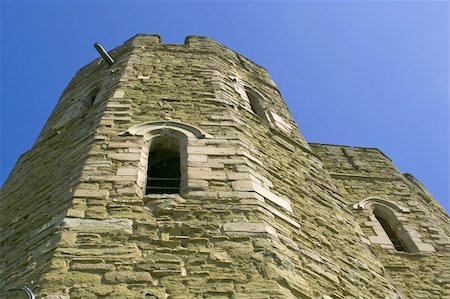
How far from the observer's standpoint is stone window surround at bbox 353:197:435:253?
9039mm

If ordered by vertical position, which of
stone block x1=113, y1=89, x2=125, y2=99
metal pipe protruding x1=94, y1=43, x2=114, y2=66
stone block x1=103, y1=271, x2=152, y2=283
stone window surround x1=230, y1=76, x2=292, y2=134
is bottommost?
stone block x1=103, y1=271, x2=152, y2=283

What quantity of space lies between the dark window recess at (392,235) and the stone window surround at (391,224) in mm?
55

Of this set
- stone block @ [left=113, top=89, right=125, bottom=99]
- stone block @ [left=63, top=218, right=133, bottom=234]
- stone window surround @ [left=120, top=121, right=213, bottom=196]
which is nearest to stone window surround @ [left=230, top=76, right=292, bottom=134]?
stone window surround @ [left=120, top=121, right=213, bottom=196]

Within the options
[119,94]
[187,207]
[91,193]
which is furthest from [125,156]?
[119,94]

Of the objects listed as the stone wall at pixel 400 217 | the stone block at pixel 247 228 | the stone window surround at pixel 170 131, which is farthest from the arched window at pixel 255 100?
the stone block at pixel 247 228

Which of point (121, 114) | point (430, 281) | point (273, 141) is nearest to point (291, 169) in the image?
point (273, 141)

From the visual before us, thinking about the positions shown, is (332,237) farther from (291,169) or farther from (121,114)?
(121,114)

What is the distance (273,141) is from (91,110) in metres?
2.63

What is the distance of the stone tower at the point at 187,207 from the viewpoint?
4.11 metres

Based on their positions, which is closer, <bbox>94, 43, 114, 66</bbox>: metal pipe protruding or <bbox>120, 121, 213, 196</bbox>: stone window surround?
<bbox>120, 121, 213, 196</bbox>: stone window surround

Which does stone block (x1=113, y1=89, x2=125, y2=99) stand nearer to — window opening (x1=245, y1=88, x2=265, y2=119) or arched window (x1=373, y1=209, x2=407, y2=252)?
window opening (x1=245, y1=88, x2=265, y2=119)

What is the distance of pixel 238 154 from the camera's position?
593cm

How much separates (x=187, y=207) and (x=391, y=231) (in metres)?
6.16

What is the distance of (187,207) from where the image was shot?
4918 millimetres
